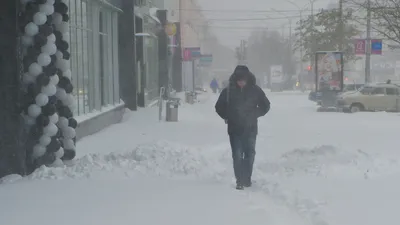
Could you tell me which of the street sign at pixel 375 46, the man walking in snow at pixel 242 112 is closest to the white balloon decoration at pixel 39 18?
the man walking in snow at pixel 242 112

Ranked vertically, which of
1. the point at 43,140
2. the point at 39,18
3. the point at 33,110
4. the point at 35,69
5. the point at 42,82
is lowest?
the point at 43,140

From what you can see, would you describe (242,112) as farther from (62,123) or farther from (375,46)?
(375,46)

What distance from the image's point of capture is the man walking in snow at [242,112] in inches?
313

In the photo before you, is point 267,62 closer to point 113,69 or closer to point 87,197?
point 113,69

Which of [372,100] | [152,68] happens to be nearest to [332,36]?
[372,100]

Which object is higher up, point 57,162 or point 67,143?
point 67,143

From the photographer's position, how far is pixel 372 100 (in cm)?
2802

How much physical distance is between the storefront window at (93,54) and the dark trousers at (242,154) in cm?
715

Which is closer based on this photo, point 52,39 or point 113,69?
point 52,39

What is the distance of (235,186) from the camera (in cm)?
817

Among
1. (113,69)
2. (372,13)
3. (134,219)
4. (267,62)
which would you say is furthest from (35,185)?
(267,62)

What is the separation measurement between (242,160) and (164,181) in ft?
3.77

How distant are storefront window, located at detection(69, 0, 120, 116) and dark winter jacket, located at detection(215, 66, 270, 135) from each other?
23.0ft

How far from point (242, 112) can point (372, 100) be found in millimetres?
21446
